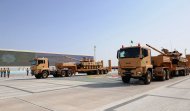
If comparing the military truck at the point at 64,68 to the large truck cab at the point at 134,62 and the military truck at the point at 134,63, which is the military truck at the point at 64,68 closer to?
the military truck at the point at 134,63

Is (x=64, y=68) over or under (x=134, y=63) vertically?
under

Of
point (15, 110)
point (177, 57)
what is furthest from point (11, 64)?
point (15, 110)

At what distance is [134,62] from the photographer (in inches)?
617

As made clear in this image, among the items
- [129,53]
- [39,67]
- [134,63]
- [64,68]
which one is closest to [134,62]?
[134,63]

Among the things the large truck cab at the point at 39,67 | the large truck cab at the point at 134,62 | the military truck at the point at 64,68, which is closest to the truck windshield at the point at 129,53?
the large truck cab at the point at 134,62

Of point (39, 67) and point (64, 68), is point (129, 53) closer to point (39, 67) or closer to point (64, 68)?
point (39, 67)

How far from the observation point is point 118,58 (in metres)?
16.6

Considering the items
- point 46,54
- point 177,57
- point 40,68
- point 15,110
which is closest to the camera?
point 15,110

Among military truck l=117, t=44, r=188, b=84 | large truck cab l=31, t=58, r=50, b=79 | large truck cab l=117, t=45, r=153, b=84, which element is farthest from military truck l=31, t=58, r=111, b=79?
large truck cab l=117, t=45, r=153, b=84

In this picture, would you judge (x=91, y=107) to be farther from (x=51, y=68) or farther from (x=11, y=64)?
(x=11, y=64)

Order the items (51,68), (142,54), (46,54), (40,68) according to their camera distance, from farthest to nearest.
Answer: (46,54), (51,68), (40,68), (142,54)

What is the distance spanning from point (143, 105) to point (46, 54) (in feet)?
189

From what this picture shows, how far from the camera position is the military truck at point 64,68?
27625 mm

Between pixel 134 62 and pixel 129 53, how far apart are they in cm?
84
